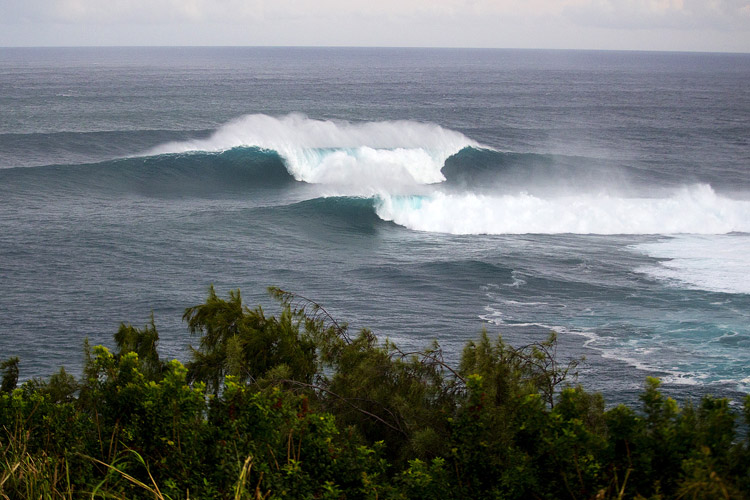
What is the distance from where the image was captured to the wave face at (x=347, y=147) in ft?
145

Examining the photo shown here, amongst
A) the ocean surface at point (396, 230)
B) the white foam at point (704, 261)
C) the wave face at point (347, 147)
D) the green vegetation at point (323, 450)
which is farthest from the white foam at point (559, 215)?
the green vegetation at point (323, 450)

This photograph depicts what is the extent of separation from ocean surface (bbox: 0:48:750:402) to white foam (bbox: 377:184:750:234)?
16 cm

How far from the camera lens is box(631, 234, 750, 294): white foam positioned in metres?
24.5

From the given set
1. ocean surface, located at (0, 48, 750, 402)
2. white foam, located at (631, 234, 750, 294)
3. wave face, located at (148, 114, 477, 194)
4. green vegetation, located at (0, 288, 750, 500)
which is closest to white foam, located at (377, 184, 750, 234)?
ocean surface, located at (0, 48, 750, 402)

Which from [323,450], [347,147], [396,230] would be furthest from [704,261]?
[347,147]

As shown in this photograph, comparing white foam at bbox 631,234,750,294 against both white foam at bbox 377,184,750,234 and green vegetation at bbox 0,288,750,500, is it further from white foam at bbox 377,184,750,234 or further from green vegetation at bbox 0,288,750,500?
green vegetation at bbox 0,288,750,500

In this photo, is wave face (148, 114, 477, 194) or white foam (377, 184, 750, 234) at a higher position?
wave face (148, 114, 477, 194)

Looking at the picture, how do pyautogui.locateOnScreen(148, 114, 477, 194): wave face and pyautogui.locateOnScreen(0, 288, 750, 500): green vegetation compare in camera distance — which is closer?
pyautogui.locateOnScreen(0, 288, 750, 500): green vegetation

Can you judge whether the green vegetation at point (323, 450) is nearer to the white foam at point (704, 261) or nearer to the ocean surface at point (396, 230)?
the ocean surface at point (396, 230)

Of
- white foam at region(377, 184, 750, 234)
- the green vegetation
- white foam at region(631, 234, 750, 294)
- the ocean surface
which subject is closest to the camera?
the green vegetation

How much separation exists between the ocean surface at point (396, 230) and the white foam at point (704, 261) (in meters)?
0.16

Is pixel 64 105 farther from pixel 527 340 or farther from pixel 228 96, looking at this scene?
pixel 527 340

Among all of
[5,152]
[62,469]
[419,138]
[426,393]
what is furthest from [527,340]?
[5,152]

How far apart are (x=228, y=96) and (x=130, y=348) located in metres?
79.5
